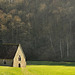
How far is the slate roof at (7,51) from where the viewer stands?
172ft

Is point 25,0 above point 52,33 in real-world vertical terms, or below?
above

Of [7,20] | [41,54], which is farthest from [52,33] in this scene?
[7,20]

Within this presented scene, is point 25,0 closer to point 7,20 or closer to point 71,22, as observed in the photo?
point 7,20

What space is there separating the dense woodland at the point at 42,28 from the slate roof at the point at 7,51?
1493 inches

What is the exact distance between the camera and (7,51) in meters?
53.7

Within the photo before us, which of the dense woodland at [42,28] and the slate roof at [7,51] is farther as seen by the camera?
the dense woodland at [42,28]

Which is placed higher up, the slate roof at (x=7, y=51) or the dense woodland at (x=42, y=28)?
the dense woodland at (x=42, y=28)

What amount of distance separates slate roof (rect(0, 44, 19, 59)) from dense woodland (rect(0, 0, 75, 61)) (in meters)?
37.9

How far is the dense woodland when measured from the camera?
96750mm

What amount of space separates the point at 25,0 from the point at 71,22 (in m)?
35.1

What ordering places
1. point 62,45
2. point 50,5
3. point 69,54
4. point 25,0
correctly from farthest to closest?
point 25,0
point 50,5
point 62,45
point 69,54

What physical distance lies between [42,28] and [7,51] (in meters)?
56.5

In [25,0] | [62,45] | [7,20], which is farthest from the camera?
[25,0]

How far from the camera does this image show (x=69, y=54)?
3622 inches
